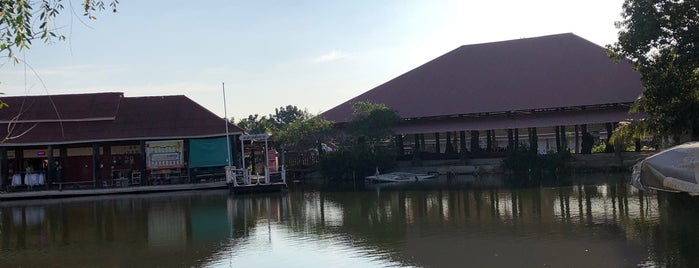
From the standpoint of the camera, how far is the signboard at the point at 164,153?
3297cm

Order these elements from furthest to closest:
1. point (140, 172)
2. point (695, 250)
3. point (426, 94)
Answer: point (426, 94)
point (140, 172)
point (695, 250)

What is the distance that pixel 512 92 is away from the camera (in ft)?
117

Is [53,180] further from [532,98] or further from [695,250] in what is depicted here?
[695,250]

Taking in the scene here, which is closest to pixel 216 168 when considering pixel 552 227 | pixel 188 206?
pixel 188 206

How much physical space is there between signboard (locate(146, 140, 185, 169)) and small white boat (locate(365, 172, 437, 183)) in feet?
31.4

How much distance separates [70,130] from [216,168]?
7.31 metres

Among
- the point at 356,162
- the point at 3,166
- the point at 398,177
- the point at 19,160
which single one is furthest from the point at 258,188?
the point at 19,160

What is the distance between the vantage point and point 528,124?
34.6m

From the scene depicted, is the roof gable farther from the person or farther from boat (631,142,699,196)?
boat (631,142,699,196)

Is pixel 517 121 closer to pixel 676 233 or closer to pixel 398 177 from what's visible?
pixel 398 177

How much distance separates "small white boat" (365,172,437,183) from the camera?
109ft

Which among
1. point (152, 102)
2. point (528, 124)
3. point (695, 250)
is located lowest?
point (695, 250)

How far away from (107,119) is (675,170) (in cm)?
2739

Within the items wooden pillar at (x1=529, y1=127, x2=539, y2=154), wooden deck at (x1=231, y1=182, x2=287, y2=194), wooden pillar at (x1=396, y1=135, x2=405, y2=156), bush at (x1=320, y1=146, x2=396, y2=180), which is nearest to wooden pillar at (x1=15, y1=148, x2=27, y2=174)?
wooden deck at (x1=231, y1=182, x2=287, y2=194)
